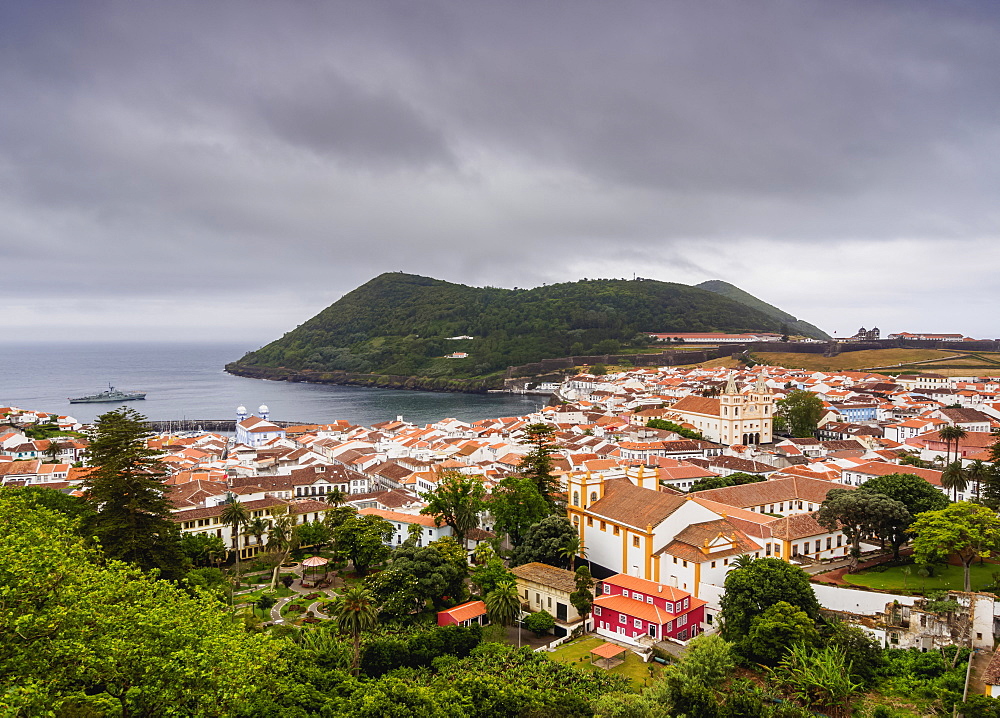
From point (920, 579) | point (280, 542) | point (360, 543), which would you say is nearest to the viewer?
point (920, 579)

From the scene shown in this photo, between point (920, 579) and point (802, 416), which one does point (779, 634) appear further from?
point (802, 416)

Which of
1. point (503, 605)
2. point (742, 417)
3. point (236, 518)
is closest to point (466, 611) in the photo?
point (503, 605)

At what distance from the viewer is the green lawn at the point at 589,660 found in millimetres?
20125

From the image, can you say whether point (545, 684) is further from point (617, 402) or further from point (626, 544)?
point (617, 402)

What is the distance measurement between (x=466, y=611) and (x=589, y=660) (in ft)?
15.6

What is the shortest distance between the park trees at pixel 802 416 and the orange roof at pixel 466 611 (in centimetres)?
4824

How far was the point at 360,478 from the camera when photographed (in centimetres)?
4816

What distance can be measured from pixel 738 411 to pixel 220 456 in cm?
4803

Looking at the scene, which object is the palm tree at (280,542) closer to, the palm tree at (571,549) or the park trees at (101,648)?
the palm tree at (571,549)

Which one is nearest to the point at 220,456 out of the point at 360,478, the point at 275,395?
the point at 360,478

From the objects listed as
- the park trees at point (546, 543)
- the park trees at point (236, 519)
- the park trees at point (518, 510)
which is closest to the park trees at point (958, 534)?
the park trees at point (546, 543)

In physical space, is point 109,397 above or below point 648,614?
above

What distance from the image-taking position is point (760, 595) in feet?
68.3

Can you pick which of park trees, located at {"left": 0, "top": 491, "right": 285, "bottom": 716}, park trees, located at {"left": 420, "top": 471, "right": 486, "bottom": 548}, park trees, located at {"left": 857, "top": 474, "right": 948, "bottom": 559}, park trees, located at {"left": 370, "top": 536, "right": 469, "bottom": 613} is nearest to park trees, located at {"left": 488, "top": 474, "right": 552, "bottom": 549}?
park trees, located at {"left": 420, "top": 471, "right": 486, "bottom": 548}
